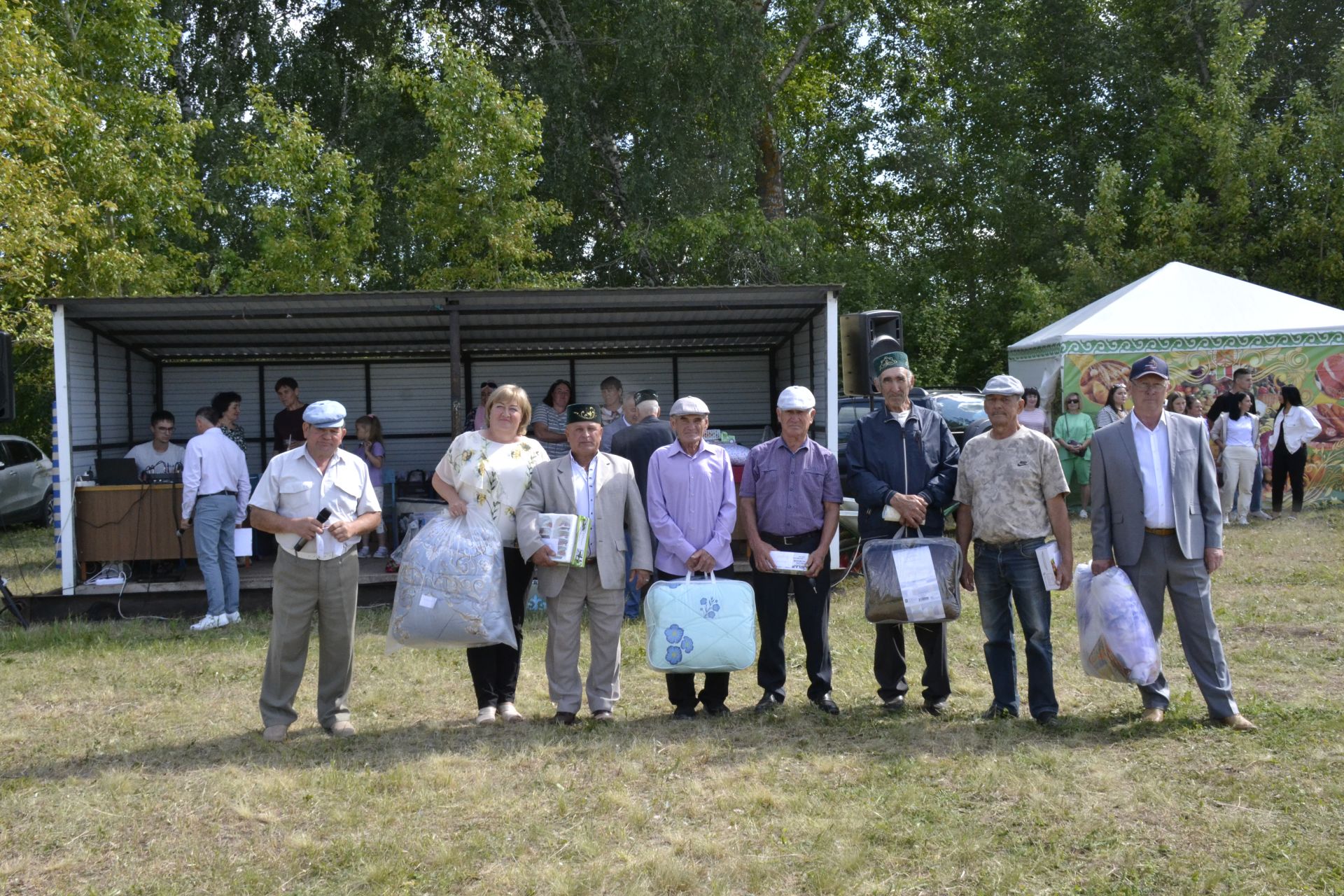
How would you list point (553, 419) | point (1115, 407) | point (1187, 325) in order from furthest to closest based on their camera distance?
point (1187, 325), point (1115, 407), point (553, 419)

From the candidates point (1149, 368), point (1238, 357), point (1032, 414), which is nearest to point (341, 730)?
point (1149, 368)

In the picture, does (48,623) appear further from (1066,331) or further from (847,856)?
(1066,331)

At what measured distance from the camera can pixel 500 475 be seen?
5824 mm

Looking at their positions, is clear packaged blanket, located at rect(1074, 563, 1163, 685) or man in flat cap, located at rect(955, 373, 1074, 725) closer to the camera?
clear packaged blanket, located at rect(1074, 563, 1163, 685)

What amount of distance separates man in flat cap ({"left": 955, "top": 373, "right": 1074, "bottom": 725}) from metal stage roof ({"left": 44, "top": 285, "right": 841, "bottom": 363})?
4.20 metres

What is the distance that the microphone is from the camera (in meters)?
5.61

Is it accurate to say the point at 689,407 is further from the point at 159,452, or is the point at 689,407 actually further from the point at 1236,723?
the point at 159,452

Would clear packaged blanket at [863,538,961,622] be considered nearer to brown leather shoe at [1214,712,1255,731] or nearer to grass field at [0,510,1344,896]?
grass field at [0,510,1344,896]

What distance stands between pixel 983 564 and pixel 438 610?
9.08ft

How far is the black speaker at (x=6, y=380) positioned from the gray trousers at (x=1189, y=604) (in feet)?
25.9

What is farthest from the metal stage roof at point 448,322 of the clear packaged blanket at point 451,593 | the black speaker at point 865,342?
the clear packaged blanket at point 451,593

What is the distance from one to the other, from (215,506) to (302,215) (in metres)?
8.77

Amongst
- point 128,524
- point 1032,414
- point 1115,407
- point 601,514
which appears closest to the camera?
point 601,514

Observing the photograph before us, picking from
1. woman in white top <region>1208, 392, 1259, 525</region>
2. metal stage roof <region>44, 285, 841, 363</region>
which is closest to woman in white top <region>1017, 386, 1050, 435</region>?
woman in white top <region>1208, 392, 1259, 525</region>
